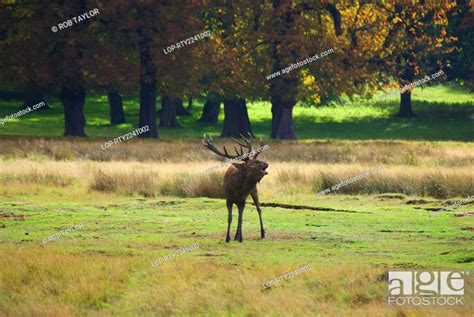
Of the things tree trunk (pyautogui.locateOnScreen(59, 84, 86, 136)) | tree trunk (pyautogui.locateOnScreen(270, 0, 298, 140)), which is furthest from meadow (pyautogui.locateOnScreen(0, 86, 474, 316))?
tree trunk (pyautogui.locateOnScreen(270, 0, 298, 140))

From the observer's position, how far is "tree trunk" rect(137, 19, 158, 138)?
5657cm

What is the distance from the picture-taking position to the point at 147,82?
57.7 metres

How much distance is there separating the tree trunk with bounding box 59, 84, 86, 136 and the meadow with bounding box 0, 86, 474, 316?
10.6 m

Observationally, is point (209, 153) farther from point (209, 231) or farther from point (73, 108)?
point (209, 231)

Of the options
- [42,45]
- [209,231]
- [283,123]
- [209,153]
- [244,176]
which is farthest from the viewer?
[283,123]

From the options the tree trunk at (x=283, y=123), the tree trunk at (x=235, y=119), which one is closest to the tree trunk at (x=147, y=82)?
the tree trunk at (x=283, y=123)

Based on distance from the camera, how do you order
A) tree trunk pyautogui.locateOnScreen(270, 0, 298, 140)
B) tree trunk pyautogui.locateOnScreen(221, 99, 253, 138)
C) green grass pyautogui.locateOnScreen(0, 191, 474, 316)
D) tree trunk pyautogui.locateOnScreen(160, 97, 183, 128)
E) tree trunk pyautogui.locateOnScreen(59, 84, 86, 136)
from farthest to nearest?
tree trunk pyautogui.locateOnScreen(160, 97, 183, 128)
tree trunk pyautogui.locateOnScreen(221, 99, 253, 138)
tree trunk pyautogui.locateOnScreen(270, 0, 298, 140)
tree trunk pyautogui.locateOnScreen(59, 84, 86, 136)
green grass pyautogui.locateOnScreen(0, 191, 474, 316)

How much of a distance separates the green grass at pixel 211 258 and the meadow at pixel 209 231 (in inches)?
1.2

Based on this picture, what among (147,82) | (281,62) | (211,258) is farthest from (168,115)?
(211,258)

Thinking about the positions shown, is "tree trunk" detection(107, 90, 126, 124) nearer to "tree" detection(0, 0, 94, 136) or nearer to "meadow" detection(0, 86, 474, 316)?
"tree" detection(0, 0, 94, 136)

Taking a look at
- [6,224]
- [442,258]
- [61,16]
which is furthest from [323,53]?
[442,258]

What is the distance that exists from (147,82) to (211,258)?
3887cm

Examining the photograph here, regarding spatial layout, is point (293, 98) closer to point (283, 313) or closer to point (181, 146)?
point (181, 146)

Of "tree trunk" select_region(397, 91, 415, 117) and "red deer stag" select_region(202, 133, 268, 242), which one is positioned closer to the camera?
"red deer stag" select_region(202, 133, 268, 242)
